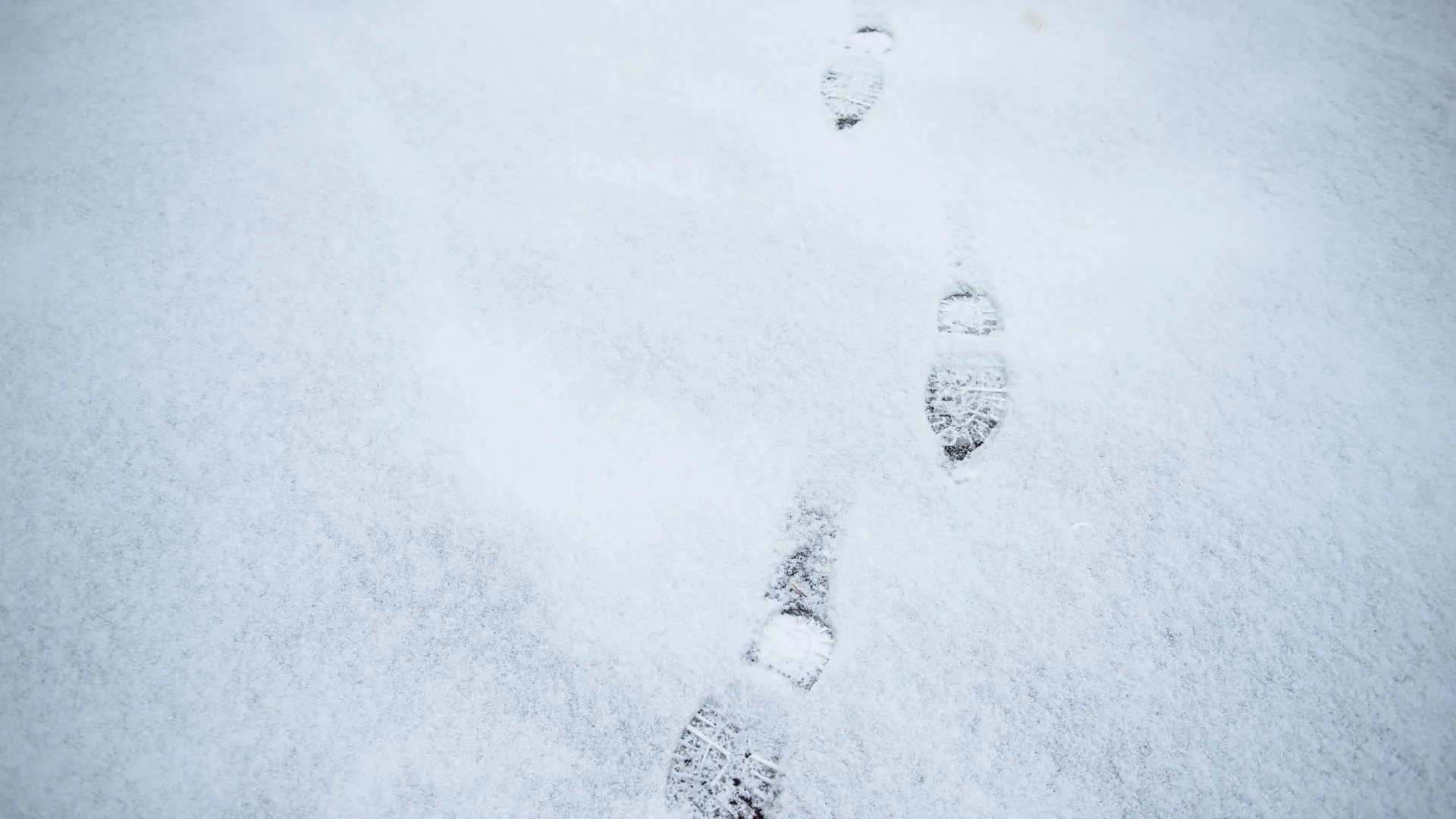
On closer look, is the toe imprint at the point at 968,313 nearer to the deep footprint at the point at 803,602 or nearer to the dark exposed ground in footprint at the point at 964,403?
the dark exposed ground in footprint at the point at 964,403

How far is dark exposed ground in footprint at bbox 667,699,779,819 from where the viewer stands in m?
0.86

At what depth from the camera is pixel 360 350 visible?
3.83 ft

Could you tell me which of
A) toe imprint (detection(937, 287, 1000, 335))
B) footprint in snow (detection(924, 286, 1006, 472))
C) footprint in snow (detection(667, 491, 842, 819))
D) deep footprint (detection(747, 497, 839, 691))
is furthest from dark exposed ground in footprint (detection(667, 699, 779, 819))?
toe imprint (detection(937, 287, 1000, 335))

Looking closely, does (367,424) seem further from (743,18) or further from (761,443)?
(743,18)

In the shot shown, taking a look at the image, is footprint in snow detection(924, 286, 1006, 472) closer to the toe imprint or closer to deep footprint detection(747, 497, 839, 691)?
the toe imprint

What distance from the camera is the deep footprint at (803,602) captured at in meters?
0.92

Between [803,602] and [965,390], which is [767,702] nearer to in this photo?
[803,602]

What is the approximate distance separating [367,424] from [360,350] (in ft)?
0.51

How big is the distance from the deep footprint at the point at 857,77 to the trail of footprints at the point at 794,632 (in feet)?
1.58

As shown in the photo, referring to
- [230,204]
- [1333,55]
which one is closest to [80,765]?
[230,204]


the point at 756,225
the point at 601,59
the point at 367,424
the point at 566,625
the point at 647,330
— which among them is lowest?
the point at 566,625

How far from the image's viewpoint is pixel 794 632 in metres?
0.94

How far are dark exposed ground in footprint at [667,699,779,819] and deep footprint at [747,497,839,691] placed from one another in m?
0.11

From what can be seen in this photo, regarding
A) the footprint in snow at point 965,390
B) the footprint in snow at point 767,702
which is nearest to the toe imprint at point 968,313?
the footprint in snow at point 965,390
